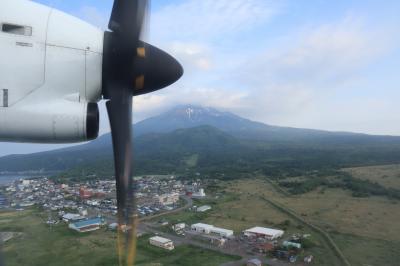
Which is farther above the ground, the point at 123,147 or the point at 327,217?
the point at 123,147

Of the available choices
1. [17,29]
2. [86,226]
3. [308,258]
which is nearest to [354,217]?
[308,258]

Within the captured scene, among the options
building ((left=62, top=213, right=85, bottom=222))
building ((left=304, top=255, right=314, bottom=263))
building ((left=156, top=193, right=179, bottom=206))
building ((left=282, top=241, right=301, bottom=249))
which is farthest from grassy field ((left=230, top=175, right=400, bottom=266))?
building ((left=62, top=213, right=85, bottom=222))

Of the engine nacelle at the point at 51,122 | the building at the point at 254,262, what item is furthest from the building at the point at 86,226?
the engine nacelle at the point at 51,122

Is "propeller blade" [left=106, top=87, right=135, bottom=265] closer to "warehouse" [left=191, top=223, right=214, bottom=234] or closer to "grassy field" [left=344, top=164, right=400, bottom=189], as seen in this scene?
"warehouse" [left=191, top=223, right=214, bottom=234]

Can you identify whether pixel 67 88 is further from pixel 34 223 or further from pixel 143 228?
pixel 34 223

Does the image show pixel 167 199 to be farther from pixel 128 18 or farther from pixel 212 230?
pixel 128 18

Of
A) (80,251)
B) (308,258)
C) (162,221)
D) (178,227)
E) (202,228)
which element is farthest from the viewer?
(162,221)

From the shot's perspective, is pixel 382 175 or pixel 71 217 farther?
pixel 382 175
